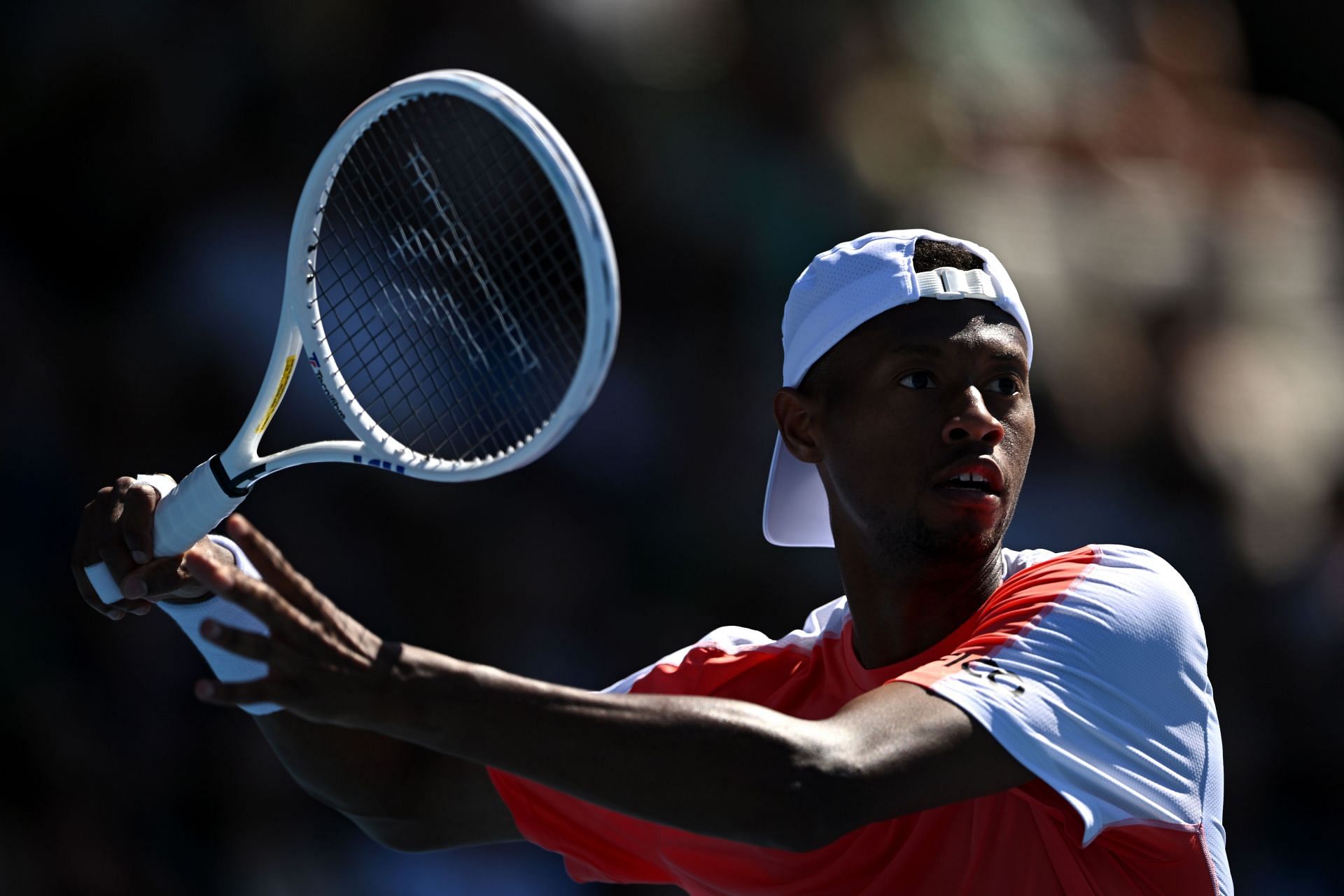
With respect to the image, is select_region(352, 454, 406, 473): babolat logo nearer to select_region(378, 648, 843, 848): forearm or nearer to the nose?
select_region(378, 648, 843, 848): forearm

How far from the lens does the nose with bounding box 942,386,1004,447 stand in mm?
2773

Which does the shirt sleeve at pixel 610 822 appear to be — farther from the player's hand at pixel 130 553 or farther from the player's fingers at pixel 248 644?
the player's fingers at pixel 248 644

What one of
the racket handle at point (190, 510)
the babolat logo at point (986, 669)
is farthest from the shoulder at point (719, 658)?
the racket handle at point (190, 510)

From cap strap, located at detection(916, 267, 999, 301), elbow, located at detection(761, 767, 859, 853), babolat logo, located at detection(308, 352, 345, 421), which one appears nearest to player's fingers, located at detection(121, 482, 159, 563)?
babolat logo, located at detection(308, 352, 345, 421)

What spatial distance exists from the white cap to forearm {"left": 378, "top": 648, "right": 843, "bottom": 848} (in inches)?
42.7

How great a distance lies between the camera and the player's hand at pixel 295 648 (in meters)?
1.89

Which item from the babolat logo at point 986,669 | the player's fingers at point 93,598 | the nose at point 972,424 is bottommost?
the babolat logo at point 986,669

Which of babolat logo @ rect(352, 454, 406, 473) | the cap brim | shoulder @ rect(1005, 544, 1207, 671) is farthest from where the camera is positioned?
the cap brim

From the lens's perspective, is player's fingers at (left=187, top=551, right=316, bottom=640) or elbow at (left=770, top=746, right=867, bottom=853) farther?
elbow at (left=770, top=746, right=867, bottom=853)

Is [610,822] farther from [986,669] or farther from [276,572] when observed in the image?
[276,572]

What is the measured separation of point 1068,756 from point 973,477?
0.62 metres

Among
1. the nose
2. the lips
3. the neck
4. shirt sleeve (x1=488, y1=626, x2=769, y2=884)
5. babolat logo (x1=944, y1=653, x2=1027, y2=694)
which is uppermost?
the nose

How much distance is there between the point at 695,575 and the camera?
621 centimetres

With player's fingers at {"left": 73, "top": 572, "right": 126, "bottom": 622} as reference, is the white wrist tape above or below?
below
